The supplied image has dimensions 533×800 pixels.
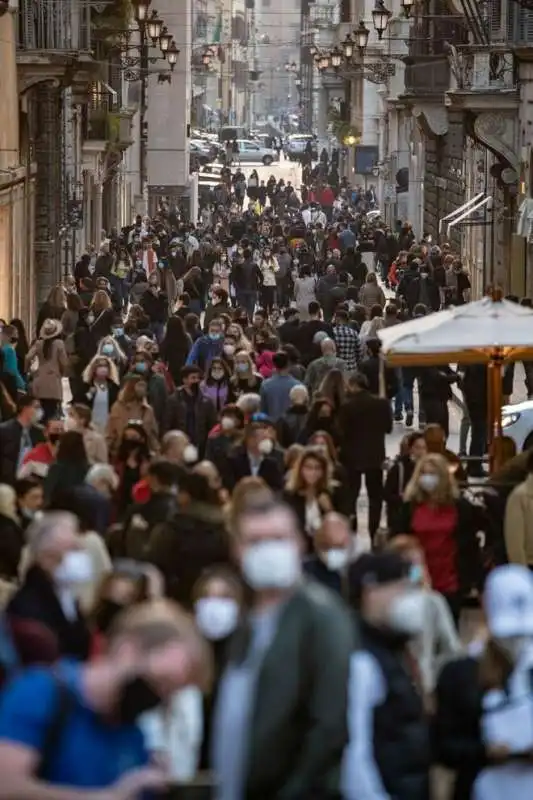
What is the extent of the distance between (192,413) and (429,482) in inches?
243

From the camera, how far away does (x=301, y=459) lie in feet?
45.0

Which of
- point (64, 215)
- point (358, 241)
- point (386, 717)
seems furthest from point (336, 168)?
point (386, 717)

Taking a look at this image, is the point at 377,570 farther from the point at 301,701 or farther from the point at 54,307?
the point at 54,307

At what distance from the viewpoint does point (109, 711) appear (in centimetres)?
693

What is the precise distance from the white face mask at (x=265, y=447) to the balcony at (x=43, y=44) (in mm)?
18002

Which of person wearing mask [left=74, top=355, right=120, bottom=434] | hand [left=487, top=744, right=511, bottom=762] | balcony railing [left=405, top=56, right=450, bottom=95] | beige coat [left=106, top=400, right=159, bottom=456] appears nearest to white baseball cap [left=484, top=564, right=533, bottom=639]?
hand [left=487, top=744, right=511, bottom=762]

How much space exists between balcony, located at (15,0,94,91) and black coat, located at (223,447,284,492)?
17.9m

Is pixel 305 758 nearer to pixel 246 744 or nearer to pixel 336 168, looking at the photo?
pixel 246 744

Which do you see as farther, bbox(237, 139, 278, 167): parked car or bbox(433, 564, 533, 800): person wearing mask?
bbox(237, 139, 278, 167): parked car

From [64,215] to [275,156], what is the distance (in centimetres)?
7971

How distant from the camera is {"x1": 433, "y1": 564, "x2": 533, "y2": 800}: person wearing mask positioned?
7977 mm

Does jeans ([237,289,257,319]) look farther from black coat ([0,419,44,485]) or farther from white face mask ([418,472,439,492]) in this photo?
white face mask ([418,472,439,492])

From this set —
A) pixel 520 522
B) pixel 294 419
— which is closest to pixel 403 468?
pixel 294 419

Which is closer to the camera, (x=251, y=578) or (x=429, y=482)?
(x=251, y=578)
